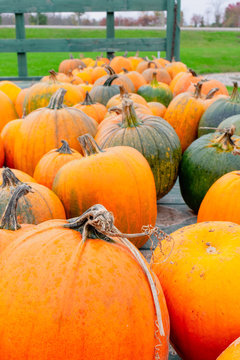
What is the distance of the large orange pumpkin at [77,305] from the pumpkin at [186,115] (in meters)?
2.85

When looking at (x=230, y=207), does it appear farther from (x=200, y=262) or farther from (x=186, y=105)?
(x=186, y=105)

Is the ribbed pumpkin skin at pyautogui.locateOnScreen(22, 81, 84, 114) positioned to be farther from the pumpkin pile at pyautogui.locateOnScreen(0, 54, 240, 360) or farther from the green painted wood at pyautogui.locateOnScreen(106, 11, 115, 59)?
the green painted wood at pyautogui.locateOnScreen(106, 11, 115, 59)

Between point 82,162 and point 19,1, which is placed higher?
point 19,1

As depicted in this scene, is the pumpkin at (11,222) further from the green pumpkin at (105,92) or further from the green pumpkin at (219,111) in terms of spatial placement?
the green pumpkin at (105,92)

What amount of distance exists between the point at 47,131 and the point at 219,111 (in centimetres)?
156

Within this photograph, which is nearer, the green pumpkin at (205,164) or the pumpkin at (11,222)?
the pumpkin at (11,222)

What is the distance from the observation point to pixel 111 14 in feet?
27.7

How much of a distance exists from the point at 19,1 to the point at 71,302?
794 centimetres

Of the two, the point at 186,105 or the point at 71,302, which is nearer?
the point at 71,302

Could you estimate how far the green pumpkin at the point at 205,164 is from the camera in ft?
8.93

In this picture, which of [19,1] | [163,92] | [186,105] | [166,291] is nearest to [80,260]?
[166,291]

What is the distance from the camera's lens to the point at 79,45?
8836 mm

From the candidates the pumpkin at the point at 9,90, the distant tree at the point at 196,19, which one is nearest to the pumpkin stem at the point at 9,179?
the pumpkin at the point at 9,90

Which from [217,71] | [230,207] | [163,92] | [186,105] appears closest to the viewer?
[230,207]
